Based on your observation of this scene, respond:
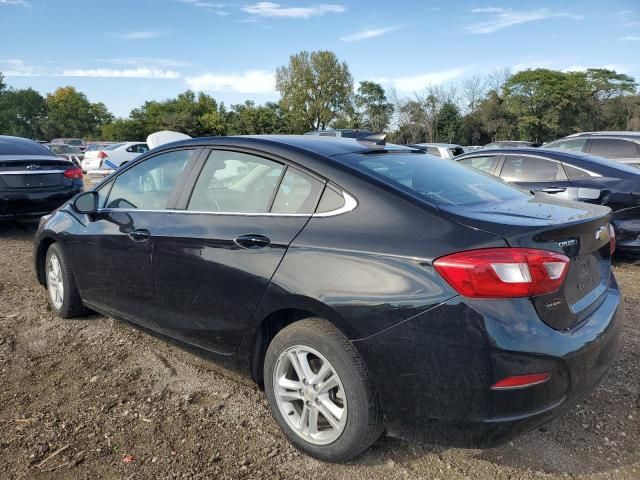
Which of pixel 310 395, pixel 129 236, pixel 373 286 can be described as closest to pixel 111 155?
pixel 129 236

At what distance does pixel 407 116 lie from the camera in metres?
48.9

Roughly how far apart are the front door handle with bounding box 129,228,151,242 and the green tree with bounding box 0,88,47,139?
309 ft

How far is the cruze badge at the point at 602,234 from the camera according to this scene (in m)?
2.38

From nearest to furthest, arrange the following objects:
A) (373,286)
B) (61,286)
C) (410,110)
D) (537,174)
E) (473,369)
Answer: (473,369)
(373,286)
(61,286)
(537,174)
(410,110)

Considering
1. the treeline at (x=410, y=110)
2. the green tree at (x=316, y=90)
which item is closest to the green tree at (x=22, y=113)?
the treeline at (x=410, y=110)

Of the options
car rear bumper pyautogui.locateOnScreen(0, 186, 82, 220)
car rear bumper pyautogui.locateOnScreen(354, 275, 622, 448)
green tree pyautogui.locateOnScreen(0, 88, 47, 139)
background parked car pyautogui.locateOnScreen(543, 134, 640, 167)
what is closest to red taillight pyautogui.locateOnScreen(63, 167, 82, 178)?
car rear bumper pyautogui.locateOnScreen(0, 186, 82, 220)

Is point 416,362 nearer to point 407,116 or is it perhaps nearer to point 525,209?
point 525,209

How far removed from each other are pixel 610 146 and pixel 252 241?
8.01 m

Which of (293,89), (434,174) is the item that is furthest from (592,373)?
(293,89)

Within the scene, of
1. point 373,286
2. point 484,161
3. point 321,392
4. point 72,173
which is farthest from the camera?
point 72,173

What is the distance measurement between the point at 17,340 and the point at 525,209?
3687 mm

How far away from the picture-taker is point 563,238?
2111 mm

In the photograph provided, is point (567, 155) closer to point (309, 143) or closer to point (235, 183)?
point (309, 143)

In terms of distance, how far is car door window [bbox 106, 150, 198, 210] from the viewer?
318 cm
